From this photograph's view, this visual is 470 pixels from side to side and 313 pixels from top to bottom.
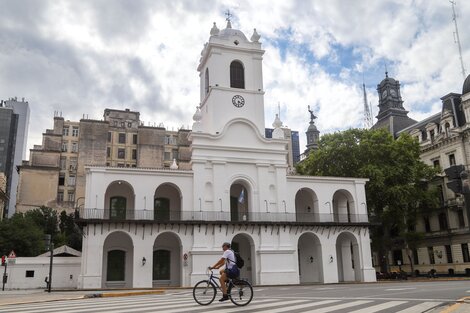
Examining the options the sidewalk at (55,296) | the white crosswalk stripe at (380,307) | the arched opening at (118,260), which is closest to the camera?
the white crosswalk stripe at (380,307)

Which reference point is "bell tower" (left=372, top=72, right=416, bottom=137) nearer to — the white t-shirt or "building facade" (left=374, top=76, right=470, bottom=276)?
"building facade" (left=374, top=76, right=470, bottom=276)

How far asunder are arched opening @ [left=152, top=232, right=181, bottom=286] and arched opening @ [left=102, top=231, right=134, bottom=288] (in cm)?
190

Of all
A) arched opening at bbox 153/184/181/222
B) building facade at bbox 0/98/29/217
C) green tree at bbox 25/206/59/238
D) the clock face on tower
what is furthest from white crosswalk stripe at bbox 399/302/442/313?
building facade at bbox 0/98/29/217

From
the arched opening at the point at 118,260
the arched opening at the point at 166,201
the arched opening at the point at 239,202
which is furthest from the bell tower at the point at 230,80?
the arched opening at the point at 118,260

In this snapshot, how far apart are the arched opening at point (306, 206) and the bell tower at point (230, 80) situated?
7.05 m

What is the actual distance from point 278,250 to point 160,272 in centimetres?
921

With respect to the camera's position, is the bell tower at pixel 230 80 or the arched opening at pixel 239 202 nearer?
the arched opening at pixel 239 202

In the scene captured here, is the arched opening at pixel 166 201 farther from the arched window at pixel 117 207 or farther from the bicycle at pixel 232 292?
the bicycle at pixel 232 292

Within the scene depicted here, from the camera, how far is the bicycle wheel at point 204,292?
11893 millimetres

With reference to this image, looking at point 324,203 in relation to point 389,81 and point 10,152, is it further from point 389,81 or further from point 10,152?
point 10,152

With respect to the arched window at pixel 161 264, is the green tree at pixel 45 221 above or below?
above

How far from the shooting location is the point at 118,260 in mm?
34000

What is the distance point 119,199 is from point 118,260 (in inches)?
184

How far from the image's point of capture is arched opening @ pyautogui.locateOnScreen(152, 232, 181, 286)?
113 feet
